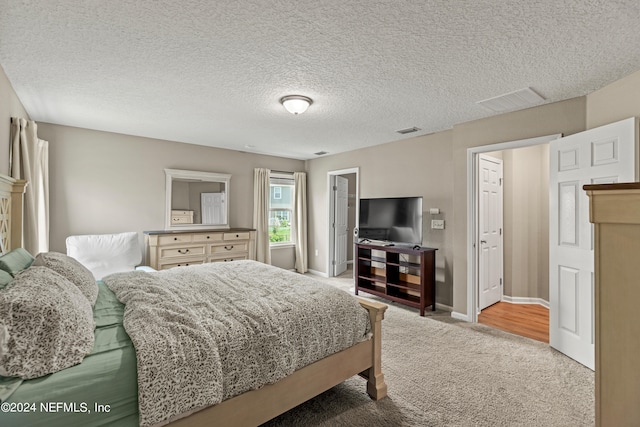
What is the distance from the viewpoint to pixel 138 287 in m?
2.06

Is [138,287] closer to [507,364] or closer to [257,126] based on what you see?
[257,126]

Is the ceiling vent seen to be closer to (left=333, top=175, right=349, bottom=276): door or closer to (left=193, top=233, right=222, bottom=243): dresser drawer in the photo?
(left=333, top=175, right=349, bottom=276): door

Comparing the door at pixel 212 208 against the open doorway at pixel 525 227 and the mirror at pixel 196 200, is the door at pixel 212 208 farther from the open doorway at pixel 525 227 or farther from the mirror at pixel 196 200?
the open doorway at pixel 525 227

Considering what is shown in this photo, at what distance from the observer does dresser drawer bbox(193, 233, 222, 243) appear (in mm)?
4504

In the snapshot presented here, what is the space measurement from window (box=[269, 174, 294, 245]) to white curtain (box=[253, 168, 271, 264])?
222 millimetres

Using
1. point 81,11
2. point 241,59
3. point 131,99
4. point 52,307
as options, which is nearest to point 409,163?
point 241,59

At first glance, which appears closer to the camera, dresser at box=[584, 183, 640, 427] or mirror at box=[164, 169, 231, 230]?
dresser at box=[584, 183, 640, 427]

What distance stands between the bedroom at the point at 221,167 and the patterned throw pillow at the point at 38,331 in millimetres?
2262

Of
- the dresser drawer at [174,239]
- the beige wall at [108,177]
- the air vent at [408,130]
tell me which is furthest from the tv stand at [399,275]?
the beige wall at [108,177]

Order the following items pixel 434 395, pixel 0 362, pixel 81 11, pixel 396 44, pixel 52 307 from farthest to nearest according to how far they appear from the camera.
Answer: pixel 434 395 < pixel 396 44 < pixel 81 11 < pixel 52 307 < pixel 0 362

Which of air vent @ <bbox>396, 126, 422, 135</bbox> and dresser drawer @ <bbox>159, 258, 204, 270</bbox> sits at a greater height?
air vent @ <bbox>396, 126, 422, 135</bbox>

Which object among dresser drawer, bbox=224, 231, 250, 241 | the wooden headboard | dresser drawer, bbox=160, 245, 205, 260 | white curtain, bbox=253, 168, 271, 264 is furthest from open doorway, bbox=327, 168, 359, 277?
the wooden headboard

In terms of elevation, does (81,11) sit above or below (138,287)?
above

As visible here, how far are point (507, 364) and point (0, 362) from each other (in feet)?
10.9
